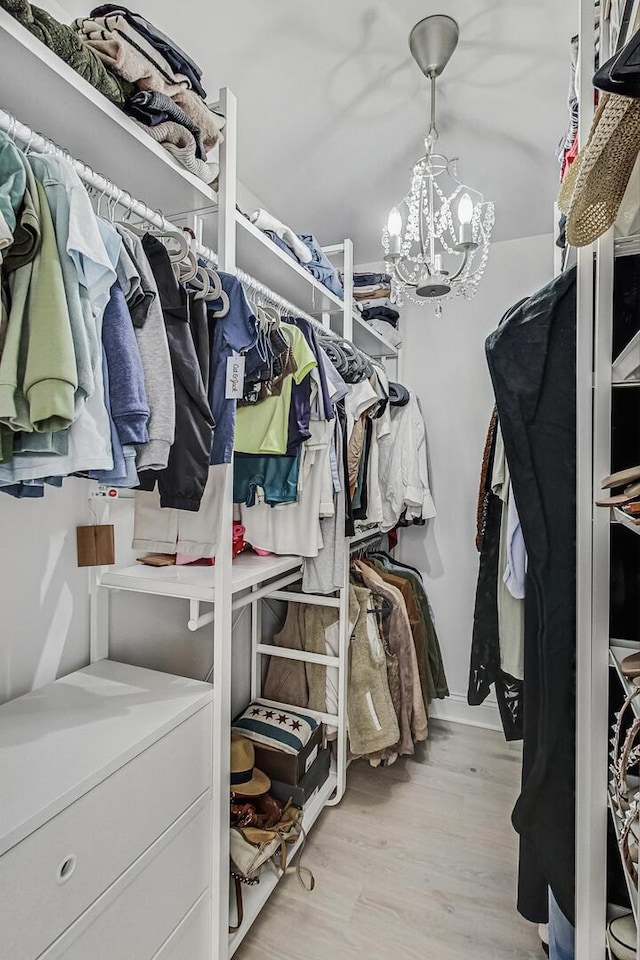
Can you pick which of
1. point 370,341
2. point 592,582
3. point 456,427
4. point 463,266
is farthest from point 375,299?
point 592,582

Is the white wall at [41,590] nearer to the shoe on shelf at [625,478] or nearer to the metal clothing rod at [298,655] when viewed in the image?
the metal clothing rod at [298,655]

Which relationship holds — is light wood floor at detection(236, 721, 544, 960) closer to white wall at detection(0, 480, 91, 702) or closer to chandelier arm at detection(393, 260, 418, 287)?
white wall at detection(0, 480, 91, 702)

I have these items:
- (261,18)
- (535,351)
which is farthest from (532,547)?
(261,18)

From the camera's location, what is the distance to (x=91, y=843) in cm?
89

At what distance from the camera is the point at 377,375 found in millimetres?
2199

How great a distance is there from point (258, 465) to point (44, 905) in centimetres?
111

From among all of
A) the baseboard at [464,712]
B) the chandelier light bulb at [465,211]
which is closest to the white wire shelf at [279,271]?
the chandelier light bulb at [465,211]

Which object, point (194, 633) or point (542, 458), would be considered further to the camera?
point (194, 633)

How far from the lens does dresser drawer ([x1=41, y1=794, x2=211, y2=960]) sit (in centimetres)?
89

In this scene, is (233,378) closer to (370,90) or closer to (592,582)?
(592,582)

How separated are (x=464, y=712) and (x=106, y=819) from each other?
232cm

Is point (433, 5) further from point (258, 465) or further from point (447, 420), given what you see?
point (447, 420)

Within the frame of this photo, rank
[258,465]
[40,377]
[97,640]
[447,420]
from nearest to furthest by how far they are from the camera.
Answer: [40,377] → [97,640] → [258,465] → [447,420]

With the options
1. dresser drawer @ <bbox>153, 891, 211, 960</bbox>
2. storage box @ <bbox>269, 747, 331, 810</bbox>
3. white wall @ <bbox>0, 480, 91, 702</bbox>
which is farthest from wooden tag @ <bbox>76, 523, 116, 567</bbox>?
storage box @ <bbox>269, 747, 331, 810</bbox>
